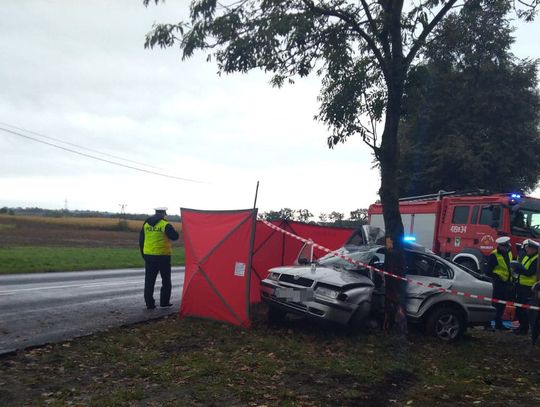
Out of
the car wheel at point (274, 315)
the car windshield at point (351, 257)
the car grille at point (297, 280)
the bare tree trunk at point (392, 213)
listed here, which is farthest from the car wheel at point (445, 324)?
the car wheel at point (274, 315)

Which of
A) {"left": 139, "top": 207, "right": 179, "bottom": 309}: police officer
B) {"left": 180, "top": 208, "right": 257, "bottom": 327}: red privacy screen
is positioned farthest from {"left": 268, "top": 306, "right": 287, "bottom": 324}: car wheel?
{"left": 139, "top": 207, "right": 179, "bottom": 309}: police officer

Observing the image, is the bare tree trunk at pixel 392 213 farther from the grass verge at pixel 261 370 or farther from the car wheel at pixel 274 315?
the car wheel at pixel 274 315

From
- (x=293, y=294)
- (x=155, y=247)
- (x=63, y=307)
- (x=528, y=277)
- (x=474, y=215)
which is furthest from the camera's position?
(x=474, y=215)

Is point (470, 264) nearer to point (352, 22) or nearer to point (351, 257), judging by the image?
point (351, 257)

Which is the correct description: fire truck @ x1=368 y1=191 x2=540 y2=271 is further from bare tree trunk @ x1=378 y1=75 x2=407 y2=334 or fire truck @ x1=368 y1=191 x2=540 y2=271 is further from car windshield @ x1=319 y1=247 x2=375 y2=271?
bare tree trunk @ x1=378 y1=75 x2=407 y2=334


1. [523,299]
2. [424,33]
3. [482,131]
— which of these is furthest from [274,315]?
[482,131]

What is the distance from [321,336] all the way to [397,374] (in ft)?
6.53

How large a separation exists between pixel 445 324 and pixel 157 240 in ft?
17.2

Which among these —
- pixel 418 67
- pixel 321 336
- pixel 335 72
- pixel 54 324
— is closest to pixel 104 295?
pixel 54 324

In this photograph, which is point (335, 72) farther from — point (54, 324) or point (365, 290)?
point (54, 324)

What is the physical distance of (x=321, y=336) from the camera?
852cm

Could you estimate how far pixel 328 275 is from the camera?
8445 millimetres

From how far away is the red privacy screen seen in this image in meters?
8.81

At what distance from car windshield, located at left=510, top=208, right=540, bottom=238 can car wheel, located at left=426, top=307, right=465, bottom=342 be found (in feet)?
21.5
